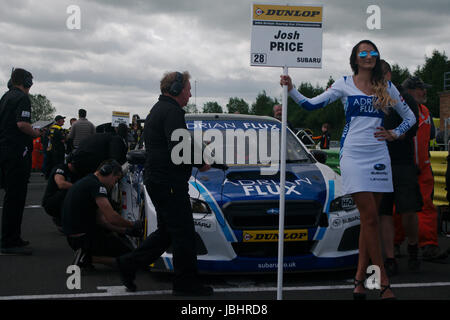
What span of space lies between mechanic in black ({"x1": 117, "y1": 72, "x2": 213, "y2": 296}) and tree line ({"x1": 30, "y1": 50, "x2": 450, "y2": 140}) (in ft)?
120

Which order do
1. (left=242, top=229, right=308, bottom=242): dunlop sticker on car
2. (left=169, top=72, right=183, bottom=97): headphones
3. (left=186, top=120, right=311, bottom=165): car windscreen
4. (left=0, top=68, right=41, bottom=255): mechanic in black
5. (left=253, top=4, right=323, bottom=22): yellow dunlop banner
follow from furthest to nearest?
(left=0, top=68, right=41, bottom=255): mechanic in black, (left=186, top=120, right=311, bottom=165): car windscreen, (left=242, top=229, right=308, bottom=242): dunlop sticker on car, (left=169, top=72, right=183, bottom=97): headphones, (left=253, top=4, right=323, bottom=22): yellow dunlop banner

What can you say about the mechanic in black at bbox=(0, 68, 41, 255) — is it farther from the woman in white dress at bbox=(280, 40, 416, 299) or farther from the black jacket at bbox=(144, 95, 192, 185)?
the woman in white dress at bbox=(280, 40, 416, 299)

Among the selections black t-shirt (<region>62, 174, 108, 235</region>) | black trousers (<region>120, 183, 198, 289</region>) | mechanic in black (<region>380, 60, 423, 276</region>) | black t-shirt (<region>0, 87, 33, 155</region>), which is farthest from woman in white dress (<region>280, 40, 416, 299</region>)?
black t-shirt (<region>0, 87, 33, 155</region>)

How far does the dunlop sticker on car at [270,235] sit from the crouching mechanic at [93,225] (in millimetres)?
1230

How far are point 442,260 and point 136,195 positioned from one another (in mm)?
3370

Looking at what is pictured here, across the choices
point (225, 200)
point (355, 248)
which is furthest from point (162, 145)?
point (355, 248)

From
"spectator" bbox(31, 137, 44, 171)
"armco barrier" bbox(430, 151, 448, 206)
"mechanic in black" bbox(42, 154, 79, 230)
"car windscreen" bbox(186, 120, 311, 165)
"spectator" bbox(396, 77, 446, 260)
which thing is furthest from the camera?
"spectator" bbox(31, 137, 44, 171)

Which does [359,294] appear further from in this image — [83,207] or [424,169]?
[83,207]

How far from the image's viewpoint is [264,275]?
18.5ft

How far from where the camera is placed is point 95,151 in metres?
7.71

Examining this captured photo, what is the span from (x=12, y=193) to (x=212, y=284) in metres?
2.92

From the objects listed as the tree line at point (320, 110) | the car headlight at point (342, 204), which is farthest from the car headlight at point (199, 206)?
the tree line at point (320, 110)

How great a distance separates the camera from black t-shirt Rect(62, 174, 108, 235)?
5805 mm

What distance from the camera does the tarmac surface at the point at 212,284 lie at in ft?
15.9
